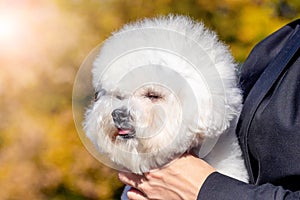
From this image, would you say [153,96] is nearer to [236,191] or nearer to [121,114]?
[121,114]

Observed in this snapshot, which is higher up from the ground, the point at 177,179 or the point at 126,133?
the point at 126,133

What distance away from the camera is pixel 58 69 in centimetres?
291

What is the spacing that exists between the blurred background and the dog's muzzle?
4.78 ft

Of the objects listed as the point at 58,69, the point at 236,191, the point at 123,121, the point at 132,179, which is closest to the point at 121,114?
the point at 123,121

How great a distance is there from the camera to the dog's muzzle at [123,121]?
1.41m

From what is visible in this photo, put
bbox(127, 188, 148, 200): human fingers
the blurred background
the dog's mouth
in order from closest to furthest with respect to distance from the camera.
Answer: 1. the dog's mouth
2. bbox(127, 188, 148, 200): human fingers
3. the blurred background

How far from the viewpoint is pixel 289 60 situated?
1490 millimetres

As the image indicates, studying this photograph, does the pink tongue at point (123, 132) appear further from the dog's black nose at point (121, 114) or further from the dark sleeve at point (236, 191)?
the dark sleeve at point (236, 191)

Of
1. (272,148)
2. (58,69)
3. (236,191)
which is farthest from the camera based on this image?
(58,69)

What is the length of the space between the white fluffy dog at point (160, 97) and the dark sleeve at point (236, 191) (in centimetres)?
12

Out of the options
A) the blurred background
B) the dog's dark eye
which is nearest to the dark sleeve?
the dog's dark eye

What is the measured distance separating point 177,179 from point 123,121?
0.19m

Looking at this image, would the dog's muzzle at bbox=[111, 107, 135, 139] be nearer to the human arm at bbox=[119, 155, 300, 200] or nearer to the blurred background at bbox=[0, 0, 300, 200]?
the human arm at bbox=[119, 155, 300, 200]

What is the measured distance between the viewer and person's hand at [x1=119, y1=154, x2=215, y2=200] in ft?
4.63
